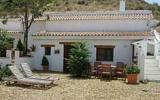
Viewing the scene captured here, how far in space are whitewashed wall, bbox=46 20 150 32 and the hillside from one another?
118ft

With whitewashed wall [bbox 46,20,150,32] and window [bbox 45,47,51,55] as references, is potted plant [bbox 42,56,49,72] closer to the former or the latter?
window [bbox 45,47,51,55]

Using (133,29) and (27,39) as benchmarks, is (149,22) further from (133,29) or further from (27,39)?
(27,39)

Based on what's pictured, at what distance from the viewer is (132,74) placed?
22.1m

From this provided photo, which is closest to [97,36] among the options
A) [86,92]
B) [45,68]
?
[45,68]

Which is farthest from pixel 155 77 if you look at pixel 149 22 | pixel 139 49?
pixel 149 22

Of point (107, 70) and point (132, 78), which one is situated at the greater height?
point (107, 70)

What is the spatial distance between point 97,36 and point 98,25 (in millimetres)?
2773

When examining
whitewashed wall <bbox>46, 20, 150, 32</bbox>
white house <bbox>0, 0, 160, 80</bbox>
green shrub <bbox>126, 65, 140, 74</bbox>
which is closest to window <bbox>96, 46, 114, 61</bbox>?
white house <bbox>0, 0, 160, 80</bbox>

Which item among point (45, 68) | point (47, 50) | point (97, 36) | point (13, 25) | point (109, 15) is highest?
point (109, 15)

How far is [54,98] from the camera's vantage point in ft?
52.2

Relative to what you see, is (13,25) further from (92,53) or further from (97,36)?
(97,36)

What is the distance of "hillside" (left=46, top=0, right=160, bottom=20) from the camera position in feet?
223

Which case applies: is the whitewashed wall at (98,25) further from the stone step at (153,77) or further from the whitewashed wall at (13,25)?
the stone step at (153,77)

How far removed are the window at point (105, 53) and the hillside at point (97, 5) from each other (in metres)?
39.4
